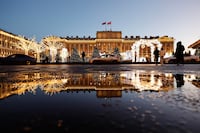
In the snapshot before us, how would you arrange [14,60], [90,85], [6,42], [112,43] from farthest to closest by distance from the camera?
1. [112,43]
2. [6,42]
3. [14,60]
4. [90,85]

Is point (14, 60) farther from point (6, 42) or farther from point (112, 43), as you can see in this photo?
point (112, 43)

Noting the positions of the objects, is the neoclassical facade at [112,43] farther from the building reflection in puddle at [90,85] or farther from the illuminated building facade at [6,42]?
the building reflection in puddle at [90,85]

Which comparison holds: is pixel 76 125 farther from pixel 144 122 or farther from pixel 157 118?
pixel 157 118

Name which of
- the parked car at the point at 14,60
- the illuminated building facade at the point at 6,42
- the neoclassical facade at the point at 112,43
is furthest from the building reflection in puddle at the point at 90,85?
the neoclassical facade at the point at 112,43

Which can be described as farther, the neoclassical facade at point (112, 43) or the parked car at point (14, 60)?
the neoclassical facade at point (112, 43)

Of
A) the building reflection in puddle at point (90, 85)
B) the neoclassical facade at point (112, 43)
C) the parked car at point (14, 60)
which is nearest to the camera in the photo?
the building reflection in puddle at point (90, 85)

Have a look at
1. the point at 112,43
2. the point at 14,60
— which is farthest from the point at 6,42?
the point at 112,43

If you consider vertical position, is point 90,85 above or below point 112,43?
below

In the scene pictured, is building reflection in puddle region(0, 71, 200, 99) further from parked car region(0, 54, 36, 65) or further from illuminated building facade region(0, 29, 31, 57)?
illuminated building facade region(0, 29, 31, 57)

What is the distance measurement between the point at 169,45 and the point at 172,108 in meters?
126

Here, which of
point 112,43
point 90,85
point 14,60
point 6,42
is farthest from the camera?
Answer: point 112,43

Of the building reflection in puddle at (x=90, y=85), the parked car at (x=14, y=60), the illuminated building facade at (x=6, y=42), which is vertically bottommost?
the building reflection in puddle at (x=90, y=85)

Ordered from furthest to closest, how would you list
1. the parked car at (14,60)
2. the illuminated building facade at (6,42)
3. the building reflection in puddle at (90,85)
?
the illuminated building facade at (6,42) < the parked car at (14,60) < the building reflection in puddle at (90,85)

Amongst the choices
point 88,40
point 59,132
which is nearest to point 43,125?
point 59,132
